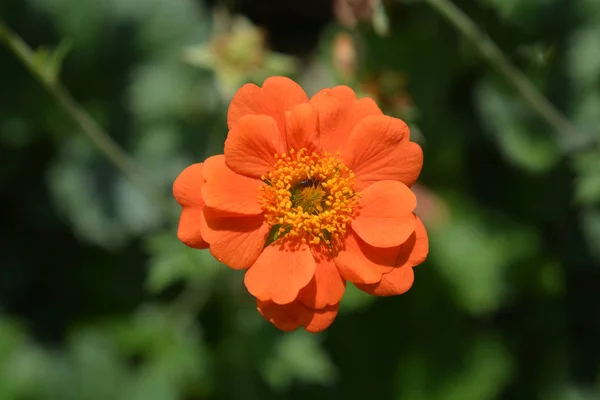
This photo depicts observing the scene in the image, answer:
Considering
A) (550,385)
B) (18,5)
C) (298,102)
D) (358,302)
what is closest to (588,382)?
(550,385)

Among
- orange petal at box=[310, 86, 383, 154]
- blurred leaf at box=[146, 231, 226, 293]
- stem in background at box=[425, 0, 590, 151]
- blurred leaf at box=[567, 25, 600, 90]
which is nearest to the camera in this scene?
orange petal at box=[310, 86, 383, 154]

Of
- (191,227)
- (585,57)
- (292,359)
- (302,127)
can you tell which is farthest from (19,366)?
(585,57)

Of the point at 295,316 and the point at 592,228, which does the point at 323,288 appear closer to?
the point at 295,316

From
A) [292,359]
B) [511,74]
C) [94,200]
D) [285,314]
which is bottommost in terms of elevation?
[94,200]

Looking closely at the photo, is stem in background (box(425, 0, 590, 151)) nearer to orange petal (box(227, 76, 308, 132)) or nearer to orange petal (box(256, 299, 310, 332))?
A: orange petal (box(227, 76, 308, 132))

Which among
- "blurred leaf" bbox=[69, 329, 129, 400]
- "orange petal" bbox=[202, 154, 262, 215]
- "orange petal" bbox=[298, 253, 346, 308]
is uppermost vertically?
"orange petal" bbox=[202, 154, 262, 215]

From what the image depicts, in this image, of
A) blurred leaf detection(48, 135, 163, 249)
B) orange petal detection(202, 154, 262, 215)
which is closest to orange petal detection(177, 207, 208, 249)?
orange petal detection(202, 154, 262, 215)

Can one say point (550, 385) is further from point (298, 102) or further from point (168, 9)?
point (168, 9)

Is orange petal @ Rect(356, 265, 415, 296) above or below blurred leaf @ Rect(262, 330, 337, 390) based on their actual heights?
above
